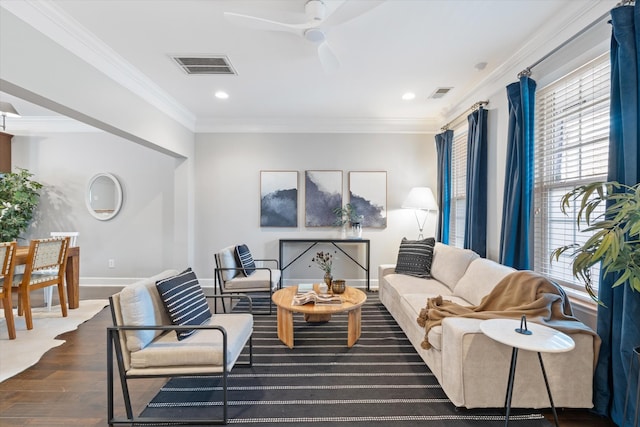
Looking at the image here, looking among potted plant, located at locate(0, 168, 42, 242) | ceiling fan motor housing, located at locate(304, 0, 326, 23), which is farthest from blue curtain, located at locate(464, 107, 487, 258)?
potted plant, located at locate(0, 168, 42, 242)

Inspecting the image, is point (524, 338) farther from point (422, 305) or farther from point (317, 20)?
point (317, 20)

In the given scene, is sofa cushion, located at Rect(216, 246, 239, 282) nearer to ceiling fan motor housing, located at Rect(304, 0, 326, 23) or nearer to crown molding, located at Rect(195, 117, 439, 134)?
crown molding, located at Rect(195, 117, 439, 134)

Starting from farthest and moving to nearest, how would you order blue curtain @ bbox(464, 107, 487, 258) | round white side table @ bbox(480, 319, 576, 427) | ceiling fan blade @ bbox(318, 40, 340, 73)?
blue curtain @ bbox(464, 107, 487, 258) < ceiling fan blade @ bbox(318, 40, 340, 73) < round white side table @ bbox(480, 319, 576, 427)

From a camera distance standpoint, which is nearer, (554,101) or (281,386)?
(281,386)

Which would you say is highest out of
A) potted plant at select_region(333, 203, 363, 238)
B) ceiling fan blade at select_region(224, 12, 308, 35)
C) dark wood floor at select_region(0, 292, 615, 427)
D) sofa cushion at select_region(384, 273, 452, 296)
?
ceiling fan blade at select_region(224, 12, 308, 35)

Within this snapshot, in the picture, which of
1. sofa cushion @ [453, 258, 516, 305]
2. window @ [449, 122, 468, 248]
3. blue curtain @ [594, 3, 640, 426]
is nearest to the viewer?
blue curtain @ [594, 3, 640, 426]

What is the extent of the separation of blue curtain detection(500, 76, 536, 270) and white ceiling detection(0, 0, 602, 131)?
40cm

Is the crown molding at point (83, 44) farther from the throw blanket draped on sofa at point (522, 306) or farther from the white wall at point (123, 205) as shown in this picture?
the throw blanket draped on sofa at point (522, 306)

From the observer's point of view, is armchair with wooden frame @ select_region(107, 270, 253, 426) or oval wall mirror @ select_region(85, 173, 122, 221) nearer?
armchair with wooden frame @ select_region(107, 270, 253, 426)

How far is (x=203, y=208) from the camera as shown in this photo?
496cm

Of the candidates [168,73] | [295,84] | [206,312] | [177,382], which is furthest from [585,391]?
[168,73]

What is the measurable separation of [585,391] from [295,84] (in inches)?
143

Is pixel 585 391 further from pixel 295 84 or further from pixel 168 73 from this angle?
pixel 168 73

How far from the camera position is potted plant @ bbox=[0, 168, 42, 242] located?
14.6ft
